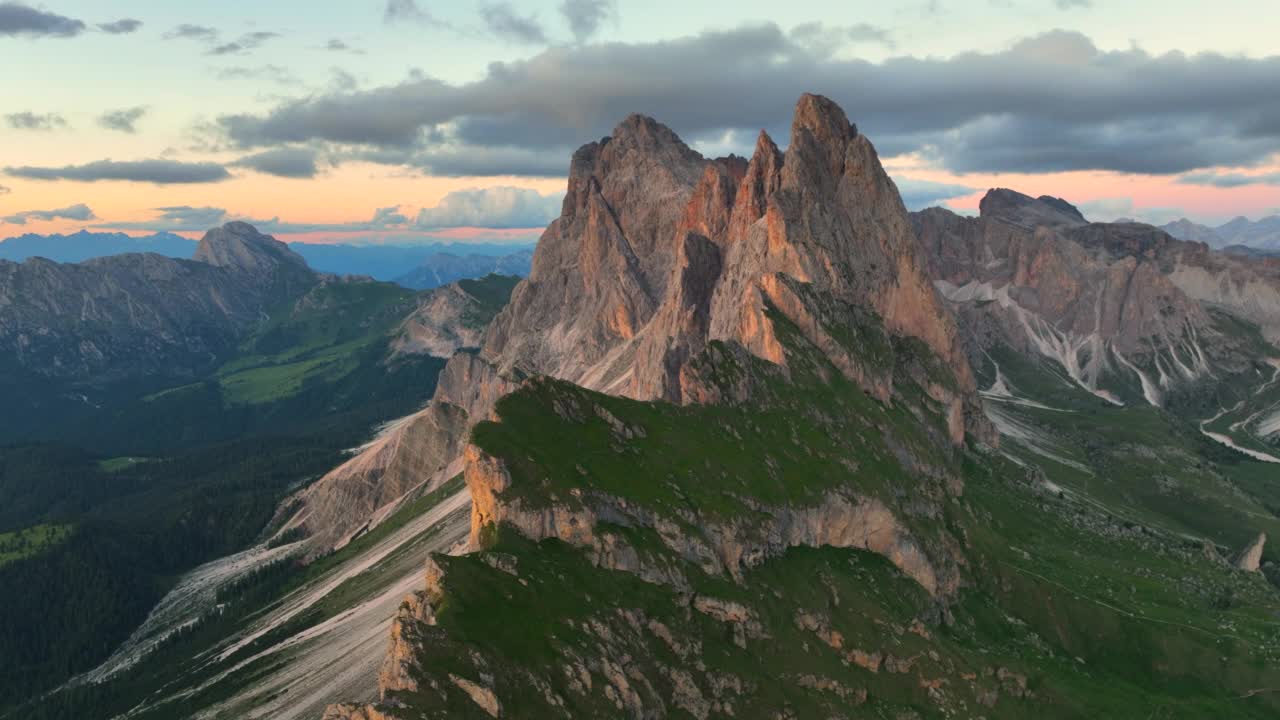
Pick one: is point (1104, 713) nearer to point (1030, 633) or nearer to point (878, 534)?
point (1030, 633)

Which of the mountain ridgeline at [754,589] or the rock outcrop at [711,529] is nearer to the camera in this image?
the mountain ridgeline at [754,589]

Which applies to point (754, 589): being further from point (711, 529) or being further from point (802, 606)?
point (711, 529)

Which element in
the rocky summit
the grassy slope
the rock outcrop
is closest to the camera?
the rocky summit

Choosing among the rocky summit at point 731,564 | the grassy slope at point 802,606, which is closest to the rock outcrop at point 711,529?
the rocky summit at point 731,564

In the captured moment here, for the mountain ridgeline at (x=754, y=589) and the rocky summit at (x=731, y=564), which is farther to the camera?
the mountain ridgeline at (x=754, y=589)

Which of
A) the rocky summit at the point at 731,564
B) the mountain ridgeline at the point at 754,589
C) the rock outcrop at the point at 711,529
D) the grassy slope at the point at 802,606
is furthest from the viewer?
the rock outcrop at the point at 711,529

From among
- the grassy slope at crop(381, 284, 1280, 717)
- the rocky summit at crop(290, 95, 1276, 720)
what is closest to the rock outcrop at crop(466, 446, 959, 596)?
the rocky summit at crop(290, 95, 1276, 720)

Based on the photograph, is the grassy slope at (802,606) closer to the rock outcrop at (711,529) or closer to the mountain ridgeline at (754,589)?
the mountain ridgeline at (754,589)

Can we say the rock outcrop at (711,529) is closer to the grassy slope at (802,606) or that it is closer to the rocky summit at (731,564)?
the rocky summit at (731,564)

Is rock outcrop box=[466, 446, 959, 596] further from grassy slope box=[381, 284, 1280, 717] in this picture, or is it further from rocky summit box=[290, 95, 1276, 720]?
grassy slope box=[381, 284, 1280, 717]

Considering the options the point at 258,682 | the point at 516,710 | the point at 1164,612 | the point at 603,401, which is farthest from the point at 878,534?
the point at 258,682

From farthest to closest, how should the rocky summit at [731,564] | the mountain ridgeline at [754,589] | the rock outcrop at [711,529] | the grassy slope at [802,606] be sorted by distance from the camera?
the rock outcrop at [711,529]
the mountain ridgeline at [754,589]
the grassy slope at [802,606]
the rocky summit at [731,564]

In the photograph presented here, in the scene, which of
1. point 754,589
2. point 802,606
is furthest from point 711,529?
point 802,606
